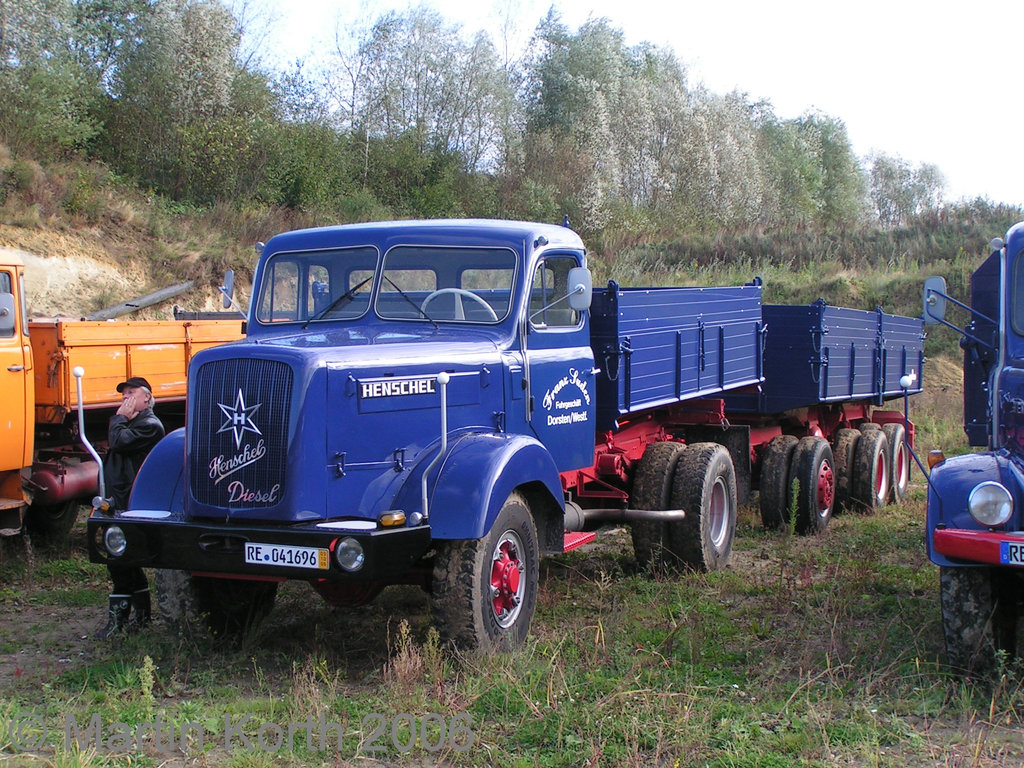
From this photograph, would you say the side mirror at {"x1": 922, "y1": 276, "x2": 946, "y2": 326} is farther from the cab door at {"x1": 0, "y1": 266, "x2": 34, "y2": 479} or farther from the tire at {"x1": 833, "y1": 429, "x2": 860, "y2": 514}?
the cab door at {"x1": 0, "y1": 266, "x2": 34, "y2": 479}

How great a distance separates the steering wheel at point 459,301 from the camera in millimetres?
6336

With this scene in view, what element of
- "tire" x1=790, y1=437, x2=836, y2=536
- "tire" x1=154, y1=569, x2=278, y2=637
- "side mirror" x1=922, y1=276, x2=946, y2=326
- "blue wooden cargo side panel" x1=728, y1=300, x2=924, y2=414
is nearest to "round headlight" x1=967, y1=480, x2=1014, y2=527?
"side mirror" x1=922, y1=276, x2=946, y2=326

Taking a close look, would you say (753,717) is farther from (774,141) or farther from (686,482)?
(774,141)

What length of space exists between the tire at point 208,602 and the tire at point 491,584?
153 centimetres

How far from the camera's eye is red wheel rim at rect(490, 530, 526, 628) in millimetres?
5520

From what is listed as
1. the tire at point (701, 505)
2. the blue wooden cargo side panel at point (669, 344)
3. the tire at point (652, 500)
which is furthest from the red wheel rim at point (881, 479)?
the tire at point (652, 500)

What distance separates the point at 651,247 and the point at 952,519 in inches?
1110

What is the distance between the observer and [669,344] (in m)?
8.01

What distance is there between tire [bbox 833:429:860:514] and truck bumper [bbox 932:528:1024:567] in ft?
22.3

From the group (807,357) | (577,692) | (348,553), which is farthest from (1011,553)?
(807,357)

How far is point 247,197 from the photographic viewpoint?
24.1 metres

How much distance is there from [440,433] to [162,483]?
1605mm

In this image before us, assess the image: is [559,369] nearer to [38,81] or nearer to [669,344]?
[669,344]

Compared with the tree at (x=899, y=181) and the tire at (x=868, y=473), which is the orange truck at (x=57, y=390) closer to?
the tire at (x=868, y=473)
